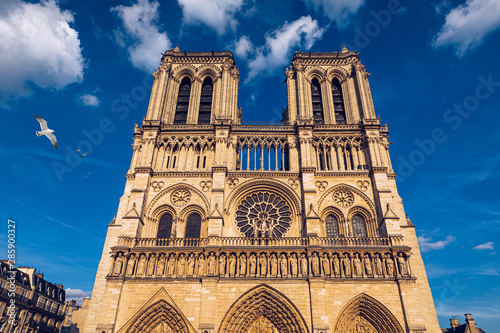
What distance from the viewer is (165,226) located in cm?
2275

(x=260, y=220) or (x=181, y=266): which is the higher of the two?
(x=260, y=220)

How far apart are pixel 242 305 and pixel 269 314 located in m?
1.62

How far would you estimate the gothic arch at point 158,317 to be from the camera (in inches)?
720

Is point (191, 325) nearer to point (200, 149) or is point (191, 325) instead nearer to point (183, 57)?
point (200, 149)

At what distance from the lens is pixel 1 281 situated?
2736 cm

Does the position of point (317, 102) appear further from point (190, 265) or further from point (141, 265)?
point (141, 265)

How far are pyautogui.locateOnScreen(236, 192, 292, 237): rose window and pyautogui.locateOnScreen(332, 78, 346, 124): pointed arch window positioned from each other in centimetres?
925

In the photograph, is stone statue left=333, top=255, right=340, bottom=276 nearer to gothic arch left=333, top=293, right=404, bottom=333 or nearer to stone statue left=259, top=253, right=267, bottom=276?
gothic arch left=333, top=293, right=404, bottom=333

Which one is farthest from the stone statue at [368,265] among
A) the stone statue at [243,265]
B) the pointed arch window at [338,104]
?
the pointed arch window at [338,104]

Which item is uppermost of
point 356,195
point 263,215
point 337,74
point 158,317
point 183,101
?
point 337,74

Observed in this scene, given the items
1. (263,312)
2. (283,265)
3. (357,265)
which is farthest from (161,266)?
(357,265)

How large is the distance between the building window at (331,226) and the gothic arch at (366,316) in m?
4.56

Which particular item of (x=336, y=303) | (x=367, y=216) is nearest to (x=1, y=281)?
(x=336, y=303)

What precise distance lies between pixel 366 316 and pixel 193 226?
38.6 feet
